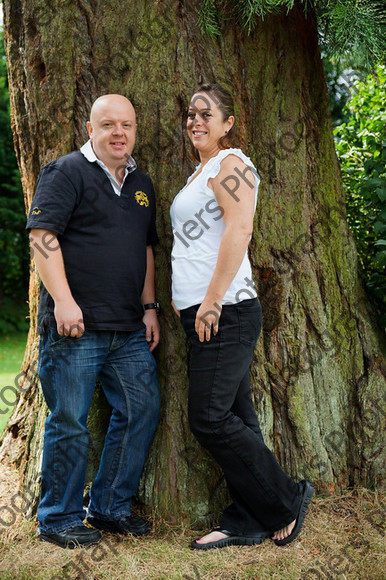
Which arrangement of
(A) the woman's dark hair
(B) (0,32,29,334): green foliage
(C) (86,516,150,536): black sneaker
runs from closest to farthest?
(A) the woman's dark hair
(C) (86,516,150,536): black sneaker
(B) (0,32,29,334): green foliage

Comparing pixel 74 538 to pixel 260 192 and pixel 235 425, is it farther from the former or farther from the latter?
pixel 260 192

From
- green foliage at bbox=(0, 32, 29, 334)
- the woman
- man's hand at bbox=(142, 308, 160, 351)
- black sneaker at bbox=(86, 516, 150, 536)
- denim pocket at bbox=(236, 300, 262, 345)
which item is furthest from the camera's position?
green foliage at bbox=(0, 32, 29, 334)

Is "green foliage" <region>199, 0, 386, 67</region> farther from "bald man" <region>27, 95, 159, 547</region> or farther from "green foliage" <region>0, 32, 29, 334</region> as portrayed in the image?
"green foliage" <region>0, 32, 29, 334</region>

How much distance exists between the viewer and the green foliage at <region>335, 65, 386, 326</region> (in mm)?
4172

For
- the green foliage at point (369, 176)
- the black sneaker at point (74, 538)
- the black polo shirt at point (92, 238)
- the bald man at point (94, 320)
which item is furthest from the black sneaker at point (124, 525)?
the green foliage at point (369, 176)

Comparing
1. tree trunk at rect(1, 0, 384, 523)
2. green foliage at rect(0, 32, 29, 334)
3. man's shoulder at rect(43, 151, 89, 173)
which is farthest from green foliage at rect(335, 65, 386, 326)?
green foliage at rect(0, 32, 29, 334)

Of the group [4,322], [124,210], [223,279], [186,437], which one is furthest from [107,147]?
[4,322]

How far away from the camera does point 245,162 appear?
314 centimetres

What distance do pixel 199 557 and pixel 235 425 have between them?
70 cm

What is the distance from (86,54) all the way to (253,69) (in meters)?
0.99

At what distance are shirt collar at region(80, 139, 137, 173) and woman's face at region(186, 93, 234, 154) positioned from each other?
15.5 inches

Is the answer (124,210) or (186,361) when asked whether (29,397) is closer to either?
(186,361)

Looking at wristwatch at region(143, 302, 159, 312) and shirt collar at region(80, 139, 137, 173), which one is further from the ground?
shirt collar at region(80, 139, 137, 173)

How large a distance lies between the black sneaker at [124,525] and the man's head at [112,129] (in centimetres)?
192
